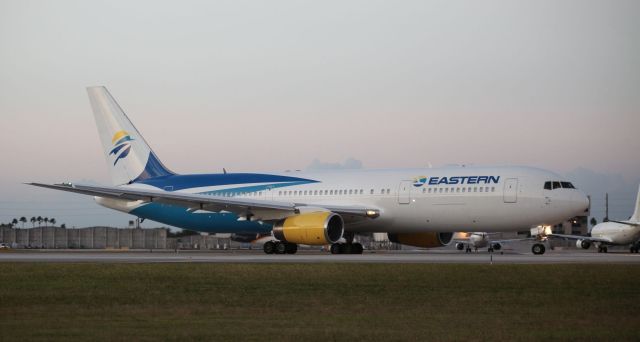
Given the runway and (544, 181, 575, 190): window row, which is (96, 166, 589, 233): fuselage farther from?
the runway

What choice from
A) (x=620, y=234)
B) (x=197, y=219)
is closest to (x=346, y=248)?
(x=197, y=219)

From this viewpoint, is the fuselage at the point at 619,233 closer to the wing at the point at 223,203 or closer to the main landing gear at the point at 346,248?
the main landing gear at the point at 346,248

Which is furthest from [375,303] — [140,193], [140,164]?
[140,164]

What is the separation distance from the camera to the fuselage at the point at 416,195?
4522 cm

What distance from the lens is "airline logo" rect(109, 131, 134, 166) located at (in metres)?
57.7

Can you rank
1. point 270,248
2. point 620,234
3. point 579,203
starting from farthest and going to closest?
1. point 620,234
2. point 270,248
3. point 579,203

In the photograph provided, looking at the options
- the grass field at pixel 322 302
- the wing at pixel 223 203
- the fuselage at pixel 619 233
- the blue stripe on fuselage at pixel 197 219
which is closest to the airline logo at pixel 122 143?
the blue stripe on fuselage at pixel 197 219

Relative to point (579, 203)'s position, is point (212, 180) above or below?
above

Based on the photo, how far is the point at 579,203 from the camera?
4497 centimetres

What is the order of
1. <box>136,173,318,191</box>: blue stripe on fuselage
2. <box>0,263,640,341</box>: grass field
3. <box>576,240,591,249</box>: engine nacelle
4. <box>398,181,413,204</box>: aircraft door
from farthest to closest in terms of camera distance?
<box>576,240,591,249</box>: engine nacelle, <box>136,173,318,191</box>: blue stripe on fuselage, <box>398,181,413,204</box>: aircraft door, <box>0,263,640,341</box>: grass field

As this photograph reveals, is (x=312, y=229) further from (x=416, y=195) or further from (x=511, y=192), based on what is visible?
(x=511, y=192)

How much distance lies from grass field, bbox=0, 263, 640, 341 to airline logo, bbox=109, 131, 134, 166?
85.6 ft

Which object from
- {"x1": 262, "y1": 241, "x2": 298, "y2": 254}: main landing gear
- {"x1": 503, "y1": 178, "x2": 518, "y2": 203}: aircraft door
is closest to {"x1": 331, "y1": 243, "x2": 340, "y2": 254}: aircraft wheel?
{"x1": 262, "y1": 241, "x2": 298, "y2": 254}: main landing gear

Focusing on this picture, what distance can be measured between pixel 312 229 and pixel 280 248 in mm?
3690
